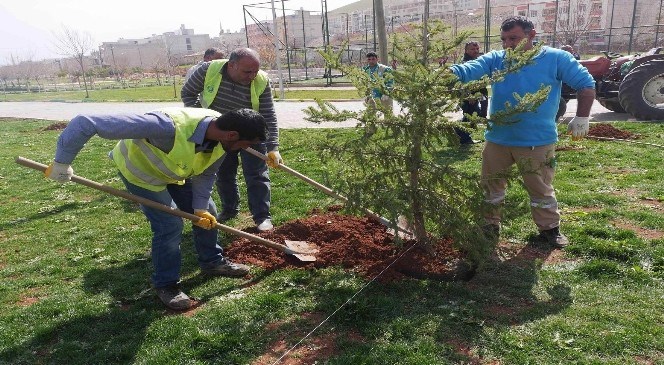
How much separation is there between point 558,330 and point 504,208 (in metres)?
0.89

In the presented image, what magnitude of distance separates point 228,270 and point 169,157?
1.28 meters

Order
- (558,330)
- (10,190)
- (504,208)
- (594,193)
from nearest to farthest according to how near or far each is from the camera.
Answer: (558,330)
(504,208)
(594,193)
(10,190)

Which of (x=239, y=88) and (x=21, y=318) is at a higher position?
(x=239, y=88)

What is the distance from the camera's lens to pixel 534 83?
12.9 feet

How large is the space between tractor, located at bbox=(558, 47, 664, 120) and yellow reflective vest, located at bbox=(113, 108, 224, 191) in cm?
882

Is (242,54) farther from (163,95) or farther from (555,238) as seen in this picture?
(163,95)

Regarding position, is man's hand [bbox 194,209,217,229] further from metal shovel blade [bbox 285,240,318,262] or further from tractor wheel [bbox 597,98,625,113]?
tractor wheel [bbox 597,98,625,113]

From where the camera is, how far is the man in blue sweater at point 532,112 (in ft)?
12.9

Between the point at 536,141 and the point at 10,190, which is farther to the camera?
the point at 10,190

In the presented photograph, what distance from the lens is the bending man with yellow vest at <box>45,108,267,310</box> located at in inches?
118

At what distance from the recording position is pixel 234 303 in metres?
3.72

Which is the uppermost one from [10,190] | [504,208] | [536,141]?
[536,141]

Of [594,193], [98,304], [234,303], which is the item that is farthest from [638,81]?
[98,304]

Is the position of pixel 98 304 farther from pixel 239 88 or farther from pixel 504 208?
pixel 504 208
